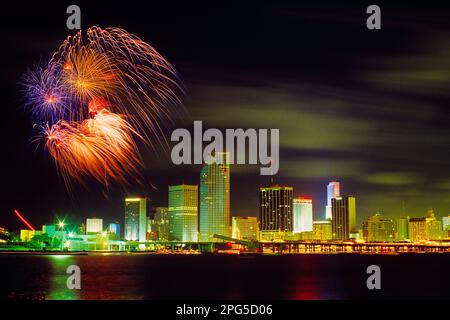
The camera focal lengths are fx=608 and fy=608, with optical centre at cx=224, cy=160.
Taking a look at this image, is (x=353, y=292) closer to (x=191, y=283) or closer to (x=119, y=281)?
(x=191, y=283)
